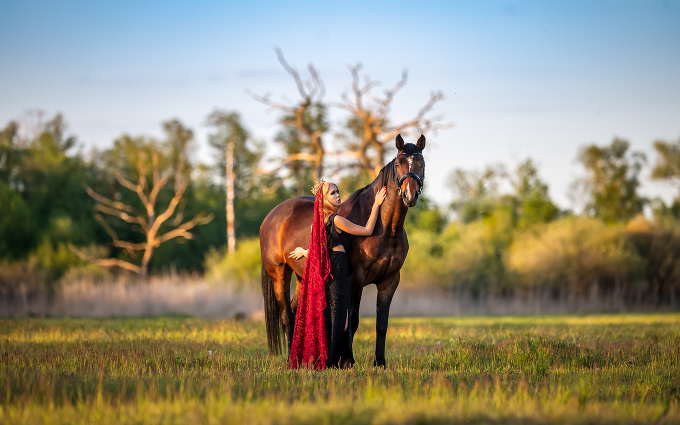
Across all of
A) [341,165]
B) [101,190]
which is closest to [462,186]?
[341,165]

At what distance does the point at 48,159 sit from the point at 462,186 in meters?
36.0

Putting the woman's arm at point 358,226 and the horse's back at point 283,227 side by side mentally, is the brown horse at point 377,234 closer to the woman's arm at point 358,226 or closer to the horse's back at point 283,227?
the horse's back at point 283,227

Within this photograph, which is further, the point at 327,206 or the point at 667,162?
the point at 667,162

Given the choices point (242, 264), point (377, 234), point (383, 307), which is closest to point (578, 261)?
point (242, 264)

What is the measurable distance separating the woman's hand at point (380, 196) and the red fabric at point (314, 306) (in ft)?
2.20

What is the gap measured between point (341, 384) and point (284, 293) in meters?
Answer: 3.65

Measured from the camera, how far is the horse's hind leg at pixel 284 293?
9.39m

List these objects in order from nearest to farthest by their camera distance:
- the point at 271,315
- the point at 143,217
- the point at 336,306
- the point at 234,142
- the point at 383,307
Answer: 1. the point at 336,306
2. the point at 383,307
3. the point at 271,315
4. the point at 143,217
5. the point at 234,142

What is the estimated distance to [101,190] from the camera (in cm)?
4034

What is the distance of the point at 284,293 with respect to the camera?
9547mm

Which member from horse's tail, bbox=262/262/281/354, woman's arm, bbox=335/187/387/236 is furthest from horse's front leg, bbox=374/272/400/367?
horse's tail, bbox=262/262/281/354

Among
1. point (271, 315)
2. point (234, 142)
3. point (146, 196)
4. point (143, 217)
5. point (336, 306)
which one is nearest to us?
point (336, 306)

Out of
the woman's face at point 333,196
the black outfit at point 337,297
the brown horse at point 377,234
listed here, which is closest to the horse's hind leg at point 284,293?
the brown horse at point 377,234

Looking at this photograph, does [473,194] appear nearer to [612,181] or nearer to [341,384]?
[612,181]
